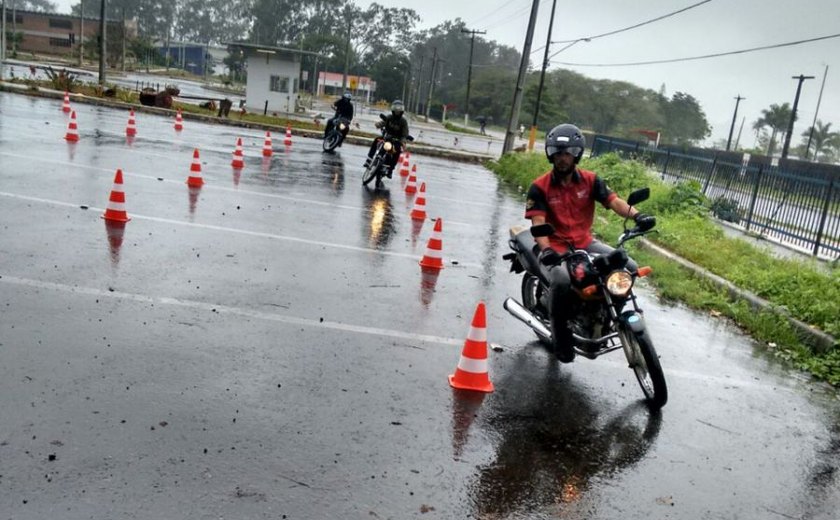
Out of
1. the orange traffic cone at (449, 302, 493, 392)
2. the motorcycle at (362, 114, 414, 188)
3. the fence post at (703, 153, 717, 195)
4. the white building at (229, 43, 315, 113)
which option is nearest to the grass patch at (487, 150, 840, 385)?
the fence post at (703, 153, 717, 195)

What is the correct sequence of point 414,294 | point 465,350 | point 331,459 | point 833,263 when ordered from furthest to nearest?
1. point 833,263
2. point 414,294
3. point 465,350
4. point 331,459

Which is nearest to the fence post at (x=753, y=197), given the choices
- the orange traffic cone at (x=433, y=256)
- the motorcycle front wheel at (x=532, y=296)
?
the orange traffic cone at (x=433, y=256)

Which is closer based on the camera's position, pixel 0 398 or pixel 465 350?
pixel 0 398

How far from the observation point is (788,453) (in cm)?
495

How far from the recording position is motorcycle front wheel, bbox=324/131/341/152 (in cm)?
2272

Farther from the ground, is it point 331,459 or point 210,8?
point 210,8

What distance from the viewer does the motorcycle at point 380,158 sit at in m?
16.2

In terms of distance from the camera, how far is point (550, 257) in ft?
18.8

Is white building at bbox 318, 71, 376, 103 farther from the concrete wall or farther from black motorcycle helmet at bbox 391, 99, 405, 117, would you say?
black motorcycle helmet at bbox 391, 99, 405, 117

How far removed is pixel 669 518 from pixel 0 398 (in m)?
3.74

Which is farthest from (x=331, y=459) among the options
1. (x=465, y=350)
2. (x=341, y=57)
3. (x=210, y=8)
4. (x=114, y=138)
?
(x=210, y=8)

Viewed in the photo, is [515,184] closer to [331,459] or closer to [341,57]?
[331,459]

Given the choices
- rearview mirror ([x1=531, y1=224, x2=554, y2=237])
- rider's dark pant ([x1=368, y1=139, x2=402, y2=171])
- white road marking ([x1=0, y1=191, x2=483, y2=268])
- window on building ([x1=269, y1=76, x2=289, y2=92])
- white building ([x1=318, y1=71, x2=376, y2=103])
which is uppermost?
white building ([x1=318, y1=71, x2=376, y2=103])

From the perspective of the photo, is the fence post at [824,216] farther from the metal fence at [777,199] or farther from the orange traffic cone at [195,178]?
the orange traffic cone at [195,178]
